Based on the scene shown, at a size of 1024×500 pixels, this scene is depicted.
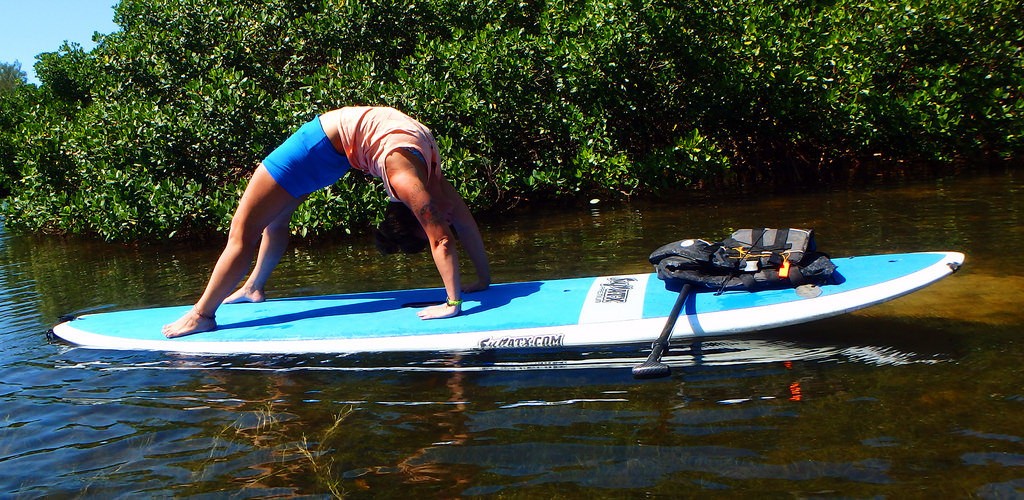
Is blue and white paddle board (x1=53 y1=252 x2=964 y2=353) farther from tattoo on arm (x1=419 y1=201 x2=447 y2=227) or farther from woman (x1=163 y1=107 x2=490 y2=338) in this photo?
tattoo on arm (x1=419 y1=201 x2=447 y2=227)

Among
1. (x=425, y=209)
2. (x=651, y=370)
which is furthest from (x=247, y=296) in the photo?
(x=651, y=370)

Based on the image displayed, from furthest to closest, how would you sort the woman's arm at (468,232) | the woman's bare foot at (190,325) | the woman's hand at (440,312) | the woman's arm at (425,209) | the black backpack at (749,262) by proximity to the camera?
the woman's arm at (468,232) → the woman's bare foot at (190,325) → the woman's hand at (440,312) → the woman's arm at (425,209) → the black backpack at (749,262)

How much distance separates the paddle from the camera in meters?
3.89

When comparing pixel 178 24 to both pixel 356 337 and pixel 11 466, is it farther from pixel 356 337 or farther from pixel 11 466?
pixel 11 466

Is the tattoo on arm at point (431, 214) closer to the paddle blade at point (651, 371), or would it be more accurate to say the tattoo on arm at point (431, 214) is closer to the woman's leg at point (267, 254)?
the woman's leg at point (267, 254)

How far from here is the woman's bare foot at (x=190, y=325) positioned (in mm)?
5199

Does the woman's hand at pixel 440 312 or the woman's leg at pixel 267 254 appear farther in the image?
the woman's leg at pixel 267 254

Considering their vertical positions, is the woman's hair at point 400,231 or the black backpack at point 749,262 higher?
the woman's hair at point 400,231

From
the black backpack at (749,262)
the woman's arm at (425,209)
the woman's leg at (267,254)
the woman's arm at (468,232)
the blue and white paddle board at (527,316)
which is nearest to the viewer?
the blue and white paddle board at (527,316)

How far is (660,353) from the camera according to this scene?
13.2 feet

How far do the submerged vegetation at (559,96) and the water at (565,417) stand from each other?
204 inches

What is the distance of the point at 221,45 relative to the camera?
12.3 meters

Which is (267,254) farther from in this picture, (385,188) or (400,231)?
(385,188)

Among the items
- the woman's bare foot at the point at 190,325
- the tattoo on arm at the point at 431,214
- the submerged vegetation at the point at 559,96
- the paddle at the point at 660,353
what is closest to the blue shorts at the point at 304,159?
the tattoo on arm at the point at 431,214
